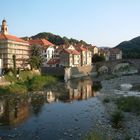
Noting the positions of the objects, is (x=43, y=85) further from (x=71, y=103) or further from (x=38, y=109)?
(x=38, y=109)

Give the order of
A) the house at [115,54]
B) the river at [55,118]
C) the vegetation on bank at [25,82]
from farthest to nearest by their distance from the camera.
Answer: the house at [115,54] < the vegetation on bank at [25,82] < the river at [55,118]

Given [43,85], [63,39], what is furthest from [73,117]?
[63,39]

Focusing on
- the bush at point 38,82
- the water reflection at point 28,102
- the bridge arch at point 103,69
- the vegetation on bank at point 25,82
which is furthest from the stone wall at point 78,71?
the water reflection at point 28,102

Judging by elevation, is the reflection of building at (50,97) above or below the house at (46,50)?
below

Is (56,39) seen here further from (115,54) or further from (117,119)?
(117,119)

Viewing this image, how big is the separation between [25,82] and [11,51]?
54.9 ft

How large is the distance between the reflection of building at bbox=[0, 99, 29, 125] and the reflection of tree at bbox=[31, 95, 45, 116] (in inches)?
32.0

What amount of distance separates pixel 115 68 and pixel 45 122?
70601mm

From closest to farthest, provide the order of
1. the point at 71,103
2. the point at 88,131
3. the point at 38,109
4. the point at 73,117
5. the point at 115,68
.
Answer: the point at 88,131 < the point at 73,117 < the point at 38,109 < the point at 71,103 < the point at 115,68

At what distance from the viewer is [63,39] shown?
141 meters

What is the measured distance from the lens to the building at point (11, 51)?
239ft

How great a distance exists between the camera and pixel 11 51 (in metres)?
75.8

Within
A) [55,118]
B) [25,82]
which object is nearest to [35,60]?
[25,82]

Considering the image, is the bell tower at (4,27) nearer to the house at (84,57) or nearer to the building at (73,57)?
the building at (73,57)
